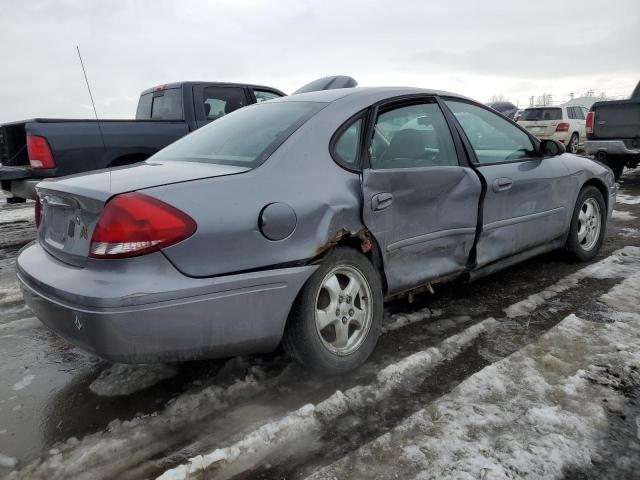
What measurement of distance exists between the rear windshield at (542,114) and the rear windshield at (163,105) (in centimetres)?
1346

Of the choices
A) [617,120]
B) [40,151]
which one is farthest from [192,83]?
[617,120]

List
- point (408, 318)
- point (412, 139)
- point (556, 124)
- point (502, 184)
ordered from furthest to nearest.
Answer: point (556, 124) < point (502, 184) < point (408, 318) < point (412, 139)

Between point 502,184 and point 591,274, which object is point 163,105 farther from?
point 591,274

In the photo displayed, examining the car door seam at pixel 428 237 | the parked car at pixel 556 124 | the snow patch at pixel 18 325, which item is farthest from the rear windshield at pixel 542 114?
the snow patch at pixel 18 325

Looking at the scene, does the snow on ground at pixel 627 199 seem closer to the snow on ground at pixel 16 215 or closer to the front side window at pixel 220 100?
the front side window at pixel 220 100

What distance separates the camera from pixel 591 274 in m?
4.11

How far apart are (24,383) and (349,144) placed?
7.00ft

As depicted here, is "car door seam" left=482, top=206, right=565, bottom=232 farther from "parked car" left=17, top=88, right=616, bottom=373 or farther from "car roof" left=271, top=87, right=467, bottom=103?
"car roof" left=271, top=87, right=467, bottom=103

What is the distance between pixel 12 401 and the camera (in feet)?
8.13


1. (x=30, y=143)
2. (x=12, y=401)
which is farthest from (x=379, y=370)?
(x=30, y=143)

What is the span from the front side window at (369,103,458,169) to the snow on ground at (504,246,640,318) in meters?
1.11

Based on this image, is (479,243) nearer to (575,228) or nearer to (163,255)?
(575,228)

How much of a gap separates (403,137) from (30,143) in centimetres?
408

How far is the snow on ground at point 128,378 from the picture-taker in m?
2.56
